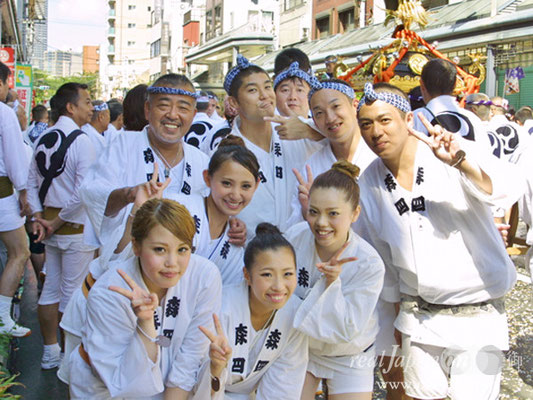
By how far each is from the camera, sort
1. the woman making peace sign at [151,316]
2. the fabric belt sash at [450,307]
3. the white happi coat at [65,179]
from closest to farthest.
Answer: the woman making peace sign at [151,316]
the fabric belt sash at [450,307]
the white happi coat at [65,179]

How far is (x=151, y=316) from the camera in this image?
2.33 m

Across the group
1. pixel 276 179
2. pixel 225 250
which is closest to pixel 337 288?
pixel 225 250

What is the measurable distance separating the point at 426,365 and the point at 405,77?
5289mm

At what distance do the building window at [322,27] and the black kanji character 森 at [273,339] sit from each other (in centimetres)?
2040

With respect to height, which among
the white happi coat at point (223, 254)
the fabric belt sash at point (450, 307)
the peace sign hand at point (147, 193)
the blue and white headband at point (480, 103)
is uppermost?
the blue and white headband at point (480, 103)

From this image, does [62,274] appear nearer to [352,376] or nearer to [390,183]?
[352,376]

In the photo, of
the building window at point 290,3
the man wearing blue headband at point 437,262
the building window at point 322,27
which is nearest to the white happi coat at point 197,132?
the man wearing blue headband at point 437,262

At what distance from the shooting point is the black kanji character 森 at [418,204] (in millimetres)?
2750

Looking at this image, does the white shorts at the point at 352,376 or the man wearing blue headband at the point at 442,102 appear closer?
the white shorts at the point at 352,376

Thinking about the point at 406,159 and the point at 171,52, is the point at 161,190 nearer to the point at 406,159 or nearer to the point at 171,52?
the point at 406,159

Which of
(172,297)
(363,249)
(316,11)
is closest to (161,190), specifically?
(172,297)

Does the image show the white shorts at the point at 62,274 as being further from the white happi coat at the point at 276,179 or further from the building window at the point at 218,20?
the building window at the point at 218,20

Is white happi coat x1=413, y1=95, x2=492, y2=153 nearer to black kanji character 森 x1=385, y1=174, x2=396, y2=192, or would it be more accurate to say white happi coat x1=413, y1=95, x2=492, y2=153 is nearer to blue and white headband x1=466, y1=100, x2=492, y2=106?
black kanji character 森 x1=385, y1=174, x2=396, y2=192

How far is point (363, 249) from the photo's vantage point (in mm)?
2719
